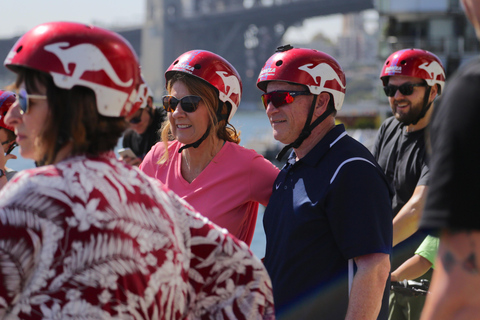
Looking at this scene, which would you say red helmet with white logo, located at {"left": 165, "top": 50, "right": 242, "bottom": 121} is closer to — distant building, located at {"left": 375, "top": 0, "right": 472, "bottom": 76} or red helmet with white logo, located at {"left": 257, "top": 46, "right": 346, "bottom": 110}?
red helmet with white logo, located at {"left": 257, "top": 46, "right": 346, "bottom": 110}

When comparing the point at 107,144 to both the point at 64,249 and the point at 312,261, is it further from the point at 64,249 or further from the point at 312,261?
the point at 312,261

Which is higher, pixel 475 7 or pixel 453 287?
pixel 475 7

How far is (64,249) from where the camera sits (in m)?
1.84

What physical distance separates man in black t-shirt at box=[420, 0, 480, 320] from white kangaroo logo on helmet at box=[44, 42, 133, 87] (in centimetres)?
97

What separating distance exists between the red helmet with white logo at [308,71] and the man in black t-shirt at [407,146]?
1547mm

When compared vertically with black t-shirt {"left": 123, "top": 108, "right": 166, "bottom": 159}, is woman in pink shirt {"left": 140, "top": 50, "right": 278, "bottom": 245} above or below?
above

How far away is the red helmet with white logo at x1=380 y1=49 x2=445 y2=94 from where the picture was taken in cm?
580

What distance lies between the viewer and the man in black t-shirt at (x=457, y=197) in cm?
154

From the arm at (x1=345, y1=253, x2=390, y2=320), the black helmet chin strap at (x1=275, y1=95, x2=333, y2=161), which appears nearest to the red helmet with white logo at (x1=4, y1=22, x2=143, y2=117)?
the arm at (x1=345, y1=253, x2=390, y2=320)

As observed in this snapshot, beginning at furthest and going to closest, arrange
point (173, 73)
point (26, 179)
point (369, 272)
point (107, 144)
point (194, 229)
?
point (173, 73) → point (369, 272) → point (194, 229) → point (107, 144) → point (26, 179)

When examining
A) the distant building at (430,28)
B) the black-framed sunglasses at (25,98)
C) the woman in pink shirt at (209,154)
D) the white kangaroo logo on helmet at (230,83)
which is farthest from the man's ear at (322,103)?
the distant building at (430,28)

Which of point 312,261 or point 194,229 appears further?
point 312,261

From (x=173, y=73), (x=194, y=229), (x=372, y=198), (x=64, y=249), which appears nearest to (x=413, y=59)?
(x=173, y=73)

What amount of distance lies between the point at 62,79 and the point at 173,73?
7.67 feet
